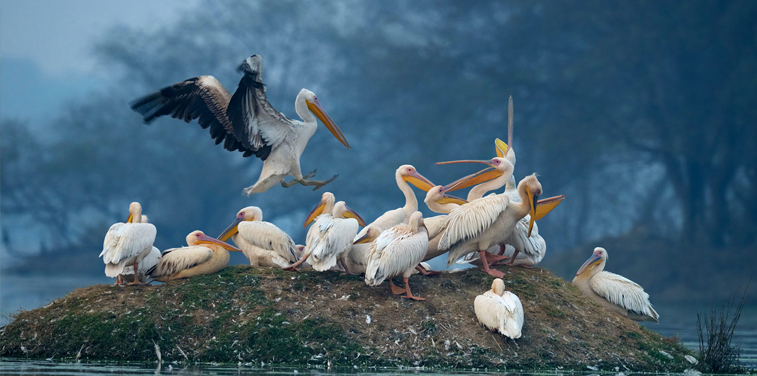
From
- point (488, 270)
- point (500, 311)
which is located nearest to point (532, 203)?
point (488, 270)

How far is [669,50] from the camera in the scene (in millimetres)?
35062

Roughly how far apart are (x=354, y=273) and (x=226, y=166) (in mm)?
30508

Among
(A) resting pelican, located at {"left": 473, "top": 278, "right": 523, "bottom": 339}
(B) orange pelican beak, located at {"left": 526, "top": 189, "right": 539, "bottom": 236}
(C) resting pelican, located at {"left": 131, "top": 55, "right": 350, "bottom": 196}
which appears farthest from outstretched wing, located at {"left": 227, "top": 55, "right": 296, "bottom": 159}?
(A) resting pelican, located at {"left": 473, "top": 278, "right": 523, "bottom": 339}

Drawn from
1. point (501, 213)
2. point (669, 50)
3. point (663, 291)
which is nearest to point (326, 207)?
point (501, 213)

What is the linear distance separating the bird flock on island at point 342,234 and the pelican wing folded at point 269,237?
1cm

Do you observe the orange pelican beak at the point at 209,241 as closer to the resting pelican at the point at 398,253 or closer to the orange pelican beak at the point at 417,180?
the resting pelican at the point at 398,253

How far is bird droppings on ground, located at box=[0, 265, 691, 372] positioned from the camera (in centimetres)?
901

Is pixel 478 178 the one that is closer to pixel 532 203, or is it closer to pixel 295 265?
pixel 532 203

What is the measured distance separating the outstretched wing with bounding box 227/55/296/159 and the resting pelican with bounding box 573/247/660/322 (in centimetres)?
435

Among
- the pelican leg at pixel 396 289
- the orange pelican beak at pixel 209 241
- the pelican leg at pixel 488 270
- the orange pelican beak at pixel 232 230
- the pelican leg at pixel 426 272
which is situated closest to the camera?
the pelican leg at pixel 396 289

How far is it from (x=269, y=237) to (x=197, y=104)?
233 centimetres

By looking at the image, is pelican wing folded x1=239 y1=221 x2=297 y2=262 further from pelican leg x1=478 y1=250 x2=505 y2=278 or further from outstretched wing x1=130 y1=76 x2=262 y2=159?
→ pelican leg x1=478 y1=250 x2=505 y2=278

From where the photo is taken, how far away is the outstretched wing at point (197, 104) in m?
11.8

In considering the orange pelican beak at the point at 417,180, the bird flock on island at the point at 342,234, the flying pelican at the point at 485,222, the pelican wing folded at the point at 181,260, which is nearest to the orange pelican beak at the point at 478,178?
the bird flock on island at the point at 342,234
